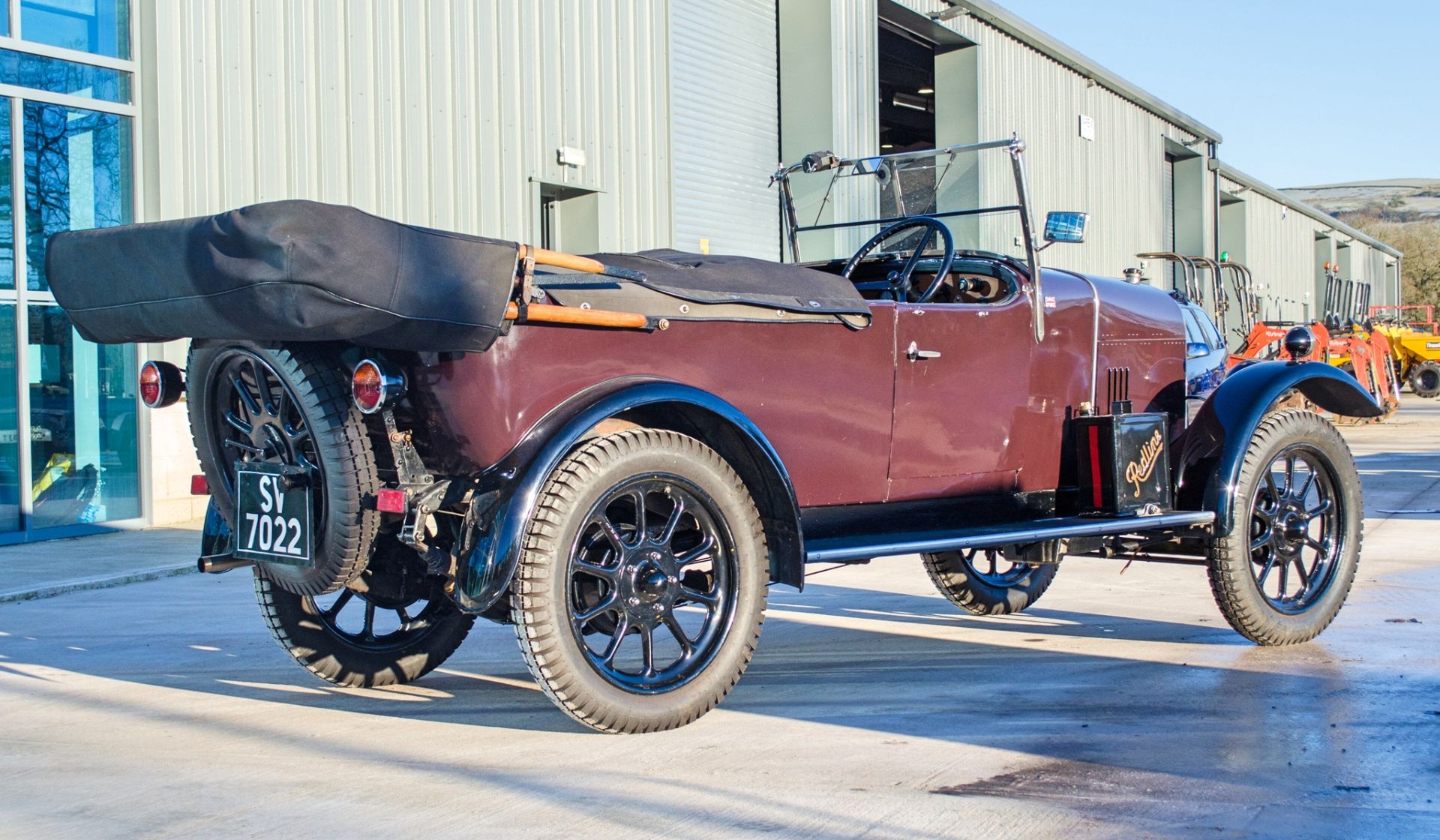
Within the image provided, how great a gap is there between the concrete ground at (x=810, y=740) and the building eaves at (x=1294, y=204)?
27.8 metres

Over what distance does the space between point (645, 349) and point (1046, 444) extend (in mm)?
1988

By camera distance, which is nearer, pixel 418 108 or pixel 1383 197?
pixel 418 108

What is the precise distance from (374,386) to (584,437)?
0.59 metres

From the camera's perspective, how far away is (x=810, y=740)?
12.8 feet

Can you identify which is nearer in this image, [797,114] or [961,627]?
[961,627]

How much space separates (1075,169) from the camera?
77.3 feet

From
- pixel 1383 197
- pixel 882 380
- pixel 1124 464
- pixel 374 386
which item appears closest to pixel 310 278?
pixel 374 386

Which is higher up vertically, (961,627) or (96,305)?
(96,305)

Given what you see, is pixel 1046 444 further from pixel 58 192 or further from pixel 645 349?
pixel 58 192

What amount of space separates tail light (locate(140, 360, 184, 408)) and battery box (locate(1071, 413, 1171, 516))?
10.4ft

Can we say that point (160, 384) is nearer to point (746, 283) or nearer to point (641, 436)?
point (641, 436)

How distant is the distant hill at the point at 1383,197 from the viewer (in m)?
120

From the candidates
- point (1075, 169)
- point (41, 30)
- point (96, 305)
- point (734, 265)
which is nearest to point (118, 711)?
point (96, 305)

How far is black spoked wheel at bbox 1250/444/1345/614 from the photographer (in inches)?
214
